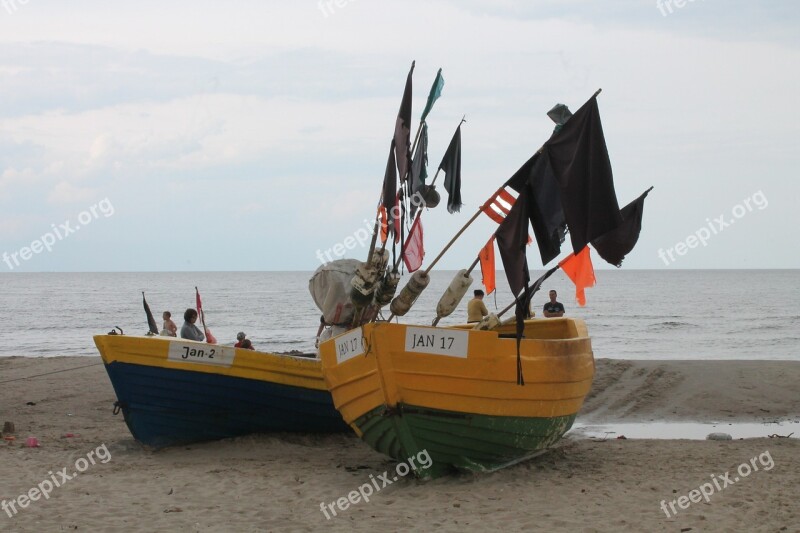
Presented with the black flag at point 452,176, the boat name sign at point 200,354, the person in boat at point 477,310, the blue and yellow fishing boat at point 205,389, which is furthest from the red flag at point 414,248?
the person in boat at point 477,310

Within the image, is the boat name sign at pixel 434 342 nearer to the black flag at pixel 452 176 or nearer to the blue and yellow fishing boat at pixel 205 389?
the blue and yellow fishing boat at pixel 205 389

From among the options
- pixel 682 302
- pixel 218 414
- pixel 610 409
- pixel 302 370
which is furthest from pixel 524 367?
pixel 682 302

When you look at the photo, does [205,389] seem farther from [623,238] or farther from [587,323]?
[587,323]

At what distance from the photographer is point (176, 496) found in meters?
9.05

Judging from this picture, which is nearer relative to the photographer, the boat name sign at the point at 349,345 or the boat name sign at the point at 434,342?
the boat name sign at the point at 434,342

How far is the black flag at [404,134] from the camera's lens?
986cm

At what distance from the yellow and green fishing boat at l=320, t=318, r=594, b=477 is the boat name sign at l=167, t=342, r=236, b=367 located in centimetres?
182

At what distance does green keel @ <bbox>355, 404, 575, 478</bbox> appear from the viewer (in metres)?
9.27

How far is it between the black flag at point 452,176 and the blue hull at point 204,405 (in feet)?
9.71

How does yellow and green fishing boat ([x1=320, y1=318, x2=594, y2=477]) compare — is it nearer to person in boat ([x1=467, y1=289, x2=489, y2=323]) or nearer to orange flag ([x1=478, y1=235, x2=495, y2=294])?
orange flag ([x1=478, y1=235, x2=495, y2=294])

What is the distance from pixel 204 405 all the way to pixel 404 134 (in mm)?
4446

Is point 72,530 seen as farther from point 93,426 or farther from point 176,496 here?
point 93,426

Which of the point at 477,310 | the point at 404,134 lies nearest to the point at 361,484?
the point at 404,134

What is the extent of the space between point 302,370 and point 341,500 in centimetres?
300
